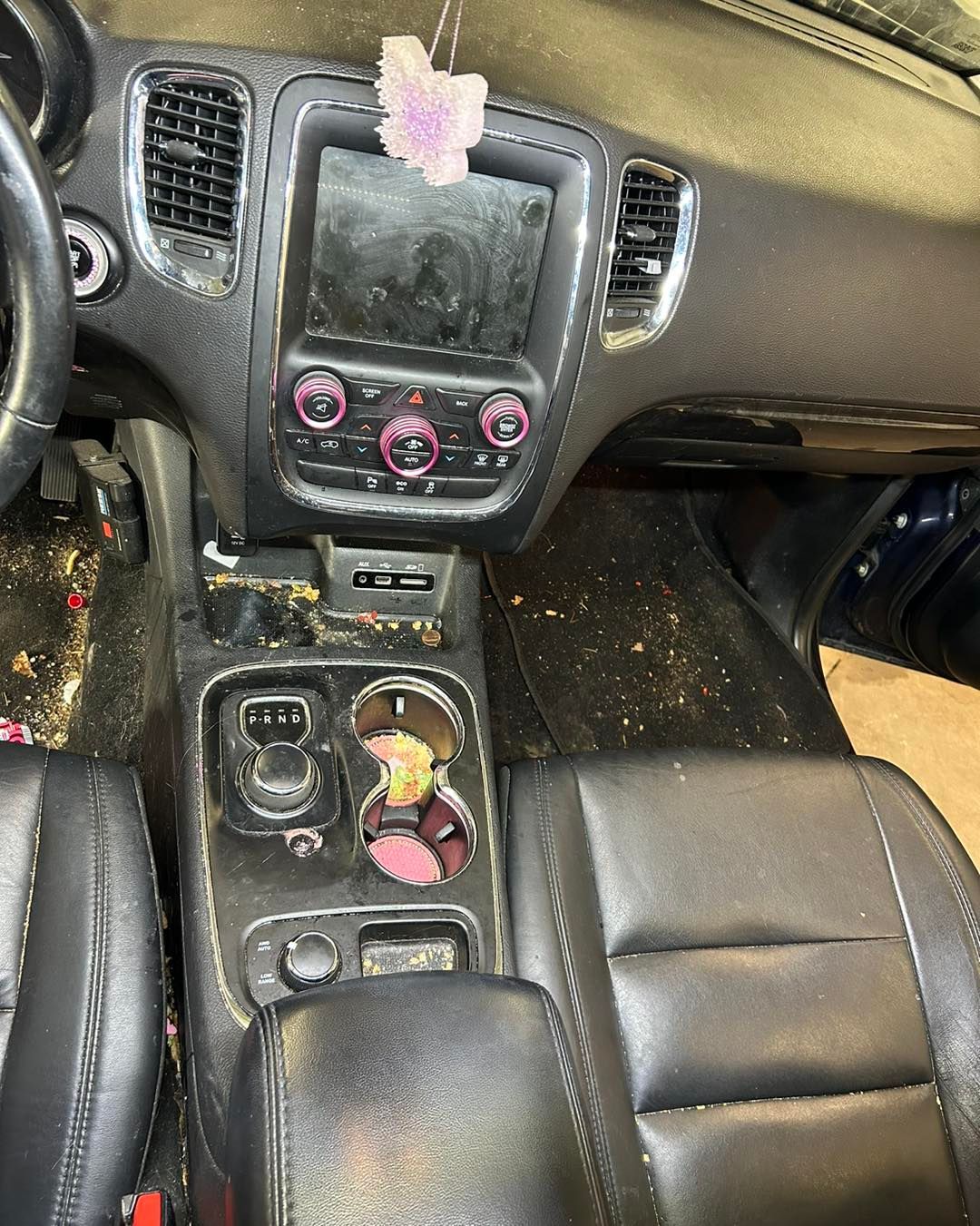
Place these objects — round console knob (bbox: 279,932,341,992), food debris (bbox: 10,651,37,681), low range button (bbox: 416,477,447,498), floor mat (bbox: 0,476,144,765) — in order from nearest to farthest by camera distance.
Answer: round console knob (bbox: 279,932,341,992) → low range button (bbox: 416,477,447,498) → floor mat (bbox: 0,476,144,765) → food debris (bbox: 10,651,37,681)

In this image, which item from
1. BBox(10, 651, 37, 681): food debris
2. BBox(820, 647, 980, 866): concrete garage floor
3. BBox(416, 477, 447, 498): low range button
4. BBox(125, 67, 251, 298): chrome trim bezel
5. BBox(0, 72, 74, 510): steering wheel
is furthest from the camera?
BBox(820, 647, 980, 866): concrete garage floor

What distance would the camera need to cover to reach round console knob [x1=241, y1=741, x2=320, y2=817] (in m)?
0.96

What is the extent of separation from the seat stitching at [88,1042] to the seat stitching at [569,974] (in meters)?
0.41

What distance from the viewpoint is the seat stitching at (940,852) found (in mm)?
1011

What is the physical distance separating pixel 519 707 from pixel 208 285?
3.30 feet

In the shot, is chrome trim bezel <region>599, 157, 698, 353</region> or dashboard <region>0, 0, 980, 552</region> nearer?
dashboard <region>0, 0, 980, 552</region>

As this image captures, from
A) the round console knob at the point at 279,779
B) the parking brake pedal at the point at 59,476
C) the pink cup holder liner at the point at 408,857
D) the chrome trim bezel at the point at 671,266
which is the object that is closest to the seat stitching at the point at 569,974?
the pink cup holder liner at the point at 408,857

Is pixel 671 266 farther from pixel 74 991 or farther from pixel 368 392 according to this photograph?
pixel 74 991

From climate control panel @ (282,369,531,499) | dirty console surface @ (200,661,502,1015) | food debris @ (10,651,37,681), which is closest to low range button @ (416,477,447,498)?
climate control panel @ (282,369,531,499)

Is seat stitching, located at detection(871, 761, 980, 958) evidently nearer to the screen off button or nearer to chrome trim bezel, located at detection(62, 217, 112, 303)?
the screen off button

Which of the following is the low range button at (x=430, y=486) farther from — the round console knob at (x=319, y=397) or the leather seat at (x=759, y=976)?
the leather seat at (x=759, y=976)

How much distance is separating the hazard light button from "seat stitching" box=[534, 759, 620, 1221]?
0.39 m

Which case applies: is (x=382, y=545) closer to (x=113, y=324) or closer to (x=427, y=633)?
(x=427, y=633)

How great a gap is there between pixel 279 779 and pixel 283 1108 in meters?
0.42
